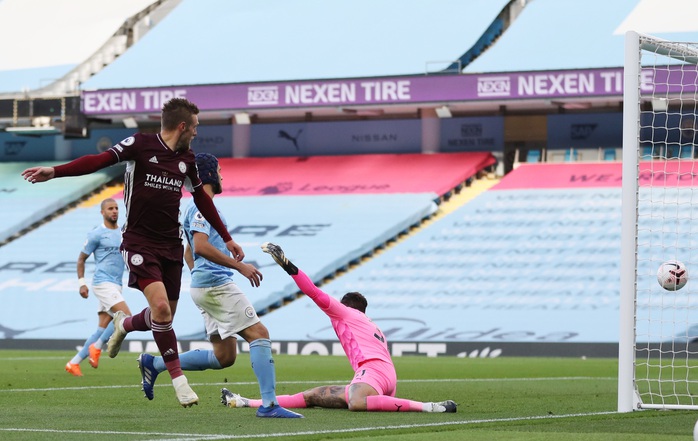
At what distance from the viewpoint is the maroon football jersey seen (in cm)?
881

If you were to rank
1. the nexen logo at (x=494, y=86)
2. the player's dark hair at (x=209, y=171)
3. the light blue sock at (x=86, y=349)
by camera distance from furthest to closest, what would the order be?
the nexen logo at (x=494, y=86) < the light blue sock at (x=86, y=349) < the player's dark hair at (x=209, y=171)

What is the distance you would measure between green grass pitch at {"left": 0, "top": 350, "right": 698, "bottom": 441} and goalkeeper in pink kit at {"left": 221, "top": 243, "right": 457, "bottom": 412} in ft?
0.71

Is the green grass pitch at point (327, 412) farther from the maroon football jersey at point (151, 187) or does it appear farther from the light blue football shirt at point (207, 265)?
the maroon football jersey at point (151, 187)

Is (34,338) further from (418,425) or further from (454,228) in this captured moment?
(418,425)

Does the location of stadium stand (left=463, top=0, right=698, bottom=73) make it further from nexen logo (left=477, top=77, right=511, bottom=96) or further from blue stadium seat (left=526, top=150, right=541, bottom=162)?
blue stadium seat (left=526, top=150, right=541, bottom=162)

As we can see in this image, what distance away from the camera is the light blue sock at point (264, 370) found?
9172 millimetres

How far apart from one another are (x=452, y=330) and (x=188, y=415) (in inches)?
654

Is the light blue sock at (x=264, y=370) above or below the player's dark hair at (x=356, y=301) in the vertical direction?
below

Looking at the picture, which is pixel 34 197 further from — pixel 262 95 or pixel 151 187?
pixel 151 187

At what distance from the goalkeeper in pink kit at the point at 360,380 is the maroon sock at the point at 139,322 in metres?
0.97

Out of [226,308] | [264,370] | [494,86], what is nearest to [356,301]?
[226,308]

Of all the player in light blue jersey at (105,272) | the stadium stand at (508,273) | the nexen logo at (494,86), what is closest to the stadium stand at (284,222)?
the stadium stand at (508,273)

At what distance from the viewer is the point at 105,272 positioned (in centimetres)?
1636

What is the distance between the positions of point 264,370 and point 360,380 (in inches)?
39.0
